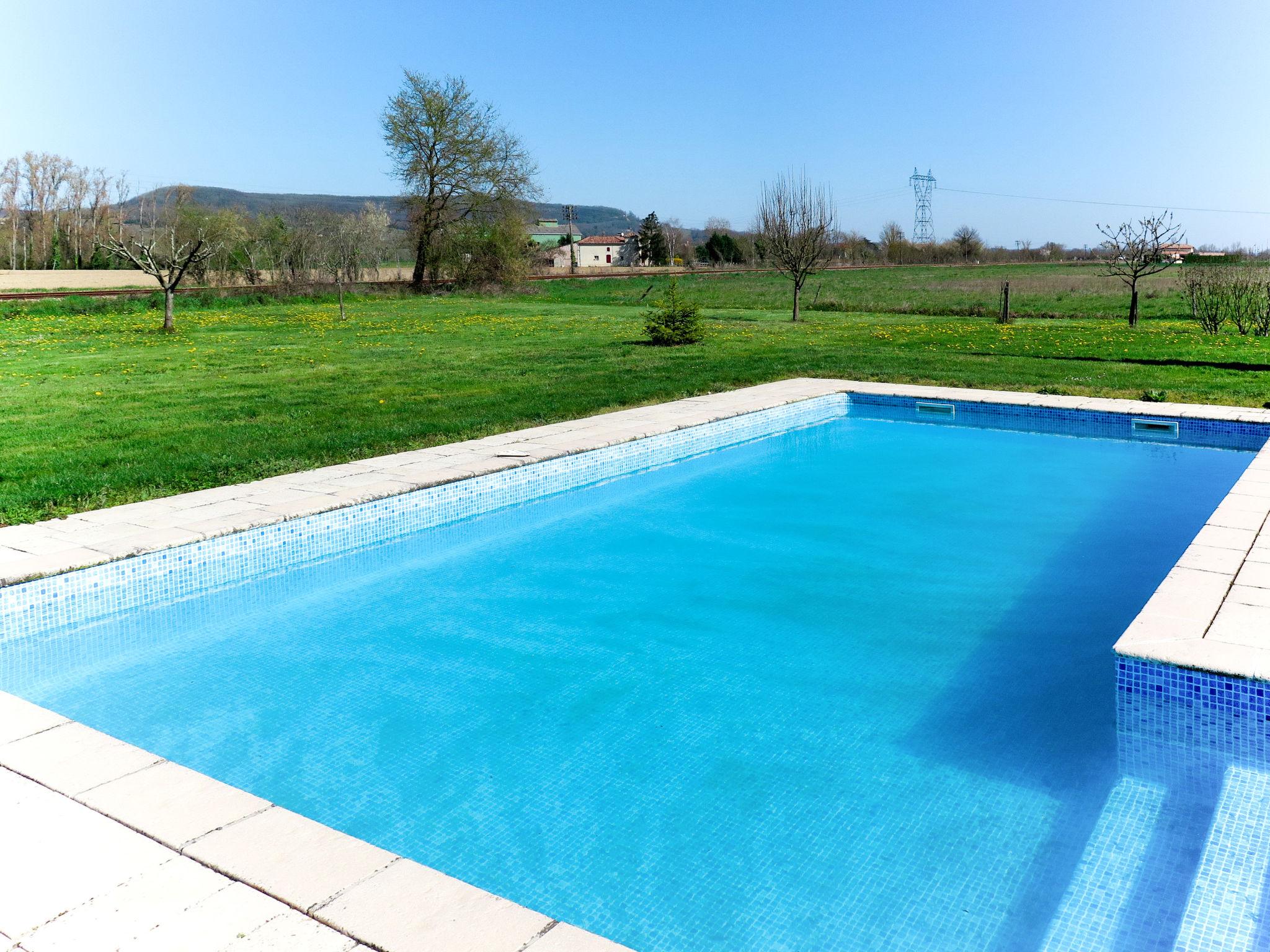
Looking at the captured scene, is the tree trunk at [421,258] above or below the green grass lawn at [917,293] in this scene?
above

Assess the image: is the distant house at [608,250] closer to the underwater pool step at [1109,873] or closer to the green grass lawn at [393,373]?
the green grass lawn at [393,373]

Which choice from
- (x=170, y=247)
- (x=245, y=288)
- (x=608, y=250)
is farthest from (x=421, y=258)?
(x=608, y=250)

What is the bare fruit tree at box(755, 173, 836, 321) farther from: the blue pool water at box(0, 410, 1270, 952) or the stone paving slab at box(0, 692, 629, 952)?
the stone paving slab at box(0, 692, 629, 952)

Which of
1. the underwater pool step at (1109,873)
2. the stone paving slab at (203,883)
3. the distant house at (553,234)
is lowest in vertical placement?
the underwater pool step at (1109,873)

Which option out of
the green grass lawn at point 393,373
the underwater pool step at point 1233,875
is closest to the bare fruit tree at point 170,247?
the green grass lawn at point 393,373

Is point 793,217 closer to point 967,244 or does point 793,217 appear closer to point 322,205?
point 967,244

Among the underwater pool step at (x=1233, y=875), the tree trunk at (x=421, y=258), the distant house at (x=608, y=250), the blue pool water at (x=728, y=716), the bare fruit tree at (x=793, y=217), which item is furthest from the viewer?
the distant house at (x=608, y=250)

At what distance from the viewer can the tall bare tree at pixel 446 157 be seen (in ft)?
102

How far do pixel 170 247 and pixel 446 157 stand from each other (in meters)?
13.3

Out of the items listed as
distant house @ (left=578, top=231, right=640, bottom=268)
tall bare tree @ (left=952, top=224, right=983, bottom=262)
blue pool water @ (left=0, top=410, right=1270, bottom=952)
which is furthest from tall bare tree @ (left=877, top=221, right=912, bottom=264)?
blue pool water @ (left=0, top=410, right=1270, bottom=952)

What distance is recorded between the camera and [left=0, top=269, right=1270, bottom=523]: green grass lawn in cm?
650

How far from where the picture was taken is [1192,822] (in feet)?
8.58

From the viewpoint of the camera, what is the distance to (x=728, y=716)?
11.1ft

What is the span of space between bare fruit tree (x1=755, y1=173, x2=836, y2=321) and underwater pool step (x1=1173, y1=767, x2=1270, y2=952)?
1871 cm
